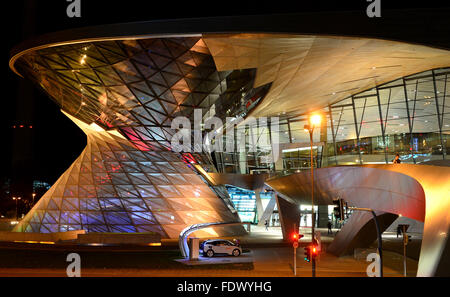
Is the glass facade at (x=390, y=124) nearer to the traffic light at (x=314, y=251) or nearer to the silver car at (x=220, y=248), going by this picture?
the silver car at (x=220, y=248)

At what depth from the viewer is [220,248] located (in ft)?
88.0

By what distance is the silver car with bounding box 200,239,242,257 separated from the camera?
87.1ft

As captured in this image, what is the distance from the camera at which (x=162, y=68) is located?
30422 millimetres

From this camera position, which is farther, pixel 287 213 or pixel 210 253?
pixel 287 213

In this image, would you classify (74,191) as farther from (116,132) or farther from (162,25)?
(162,25)

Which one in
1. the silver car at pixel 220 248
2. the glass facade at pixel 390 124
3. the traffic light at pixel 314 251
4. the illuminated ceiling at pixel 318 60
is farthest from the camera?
the glass facade at pixel 390 124

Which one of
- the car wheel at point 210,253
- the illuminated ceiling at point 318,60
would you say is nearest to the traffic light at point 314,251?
the illuminated ceiling at point 318,60

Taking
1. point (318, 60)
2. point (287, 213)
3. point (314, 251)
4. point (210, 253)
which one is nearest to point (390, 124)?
point (287, 213)

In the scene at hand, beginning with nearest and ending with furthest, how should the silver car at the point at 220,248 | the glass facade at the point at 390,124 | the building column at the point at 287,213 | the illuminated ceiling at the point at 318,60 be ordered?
the illuminated ceiling at the point at 318,60
the silver car at the point at 220,248
the glass facade at the point at 390,124
the building column at the point at 287,213

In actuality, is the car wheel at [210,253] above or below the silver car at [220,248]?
below

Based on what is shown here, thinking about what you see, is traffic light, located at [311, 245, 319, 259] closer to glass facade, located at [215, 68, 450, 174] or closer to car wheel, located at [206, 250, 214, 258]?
car wheel, located at [206, 250, 214, 258]

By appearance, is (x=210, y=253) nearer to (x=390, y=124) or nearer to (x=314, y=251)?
(x=314, y=251)

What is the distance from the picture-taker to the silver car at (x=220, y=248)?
87.1 ft
